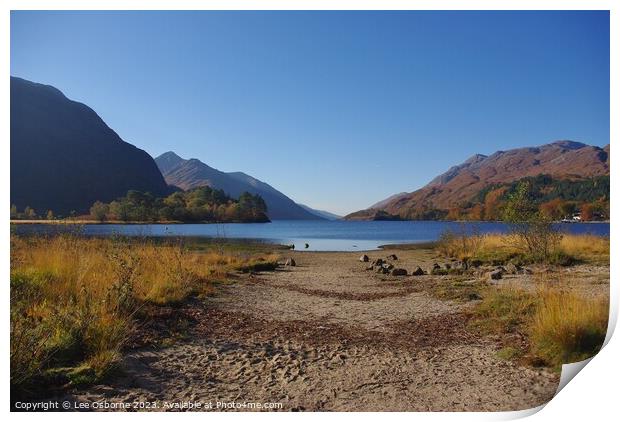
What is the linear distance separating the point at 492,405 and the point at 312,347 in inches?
92.8

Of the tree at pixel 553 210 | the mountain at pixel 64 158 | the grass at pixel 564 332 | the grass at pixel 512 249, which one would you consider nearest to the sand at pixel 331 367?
the grass at pixel 564 332

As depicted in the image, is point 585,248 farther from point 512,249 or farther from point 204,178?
point 204,178

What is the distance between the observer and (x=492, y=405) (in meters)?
4.10

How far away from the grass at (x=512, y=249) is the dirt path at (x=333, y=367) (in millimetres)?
6713

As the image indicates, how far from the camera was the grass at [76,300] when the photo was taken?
415 cm

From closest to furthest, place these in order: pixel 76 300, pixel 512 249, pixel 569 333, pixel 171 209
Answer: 1. pixel 569 333
2. pixel 76 300
3. pixel 171 209
4. pixel 512 249

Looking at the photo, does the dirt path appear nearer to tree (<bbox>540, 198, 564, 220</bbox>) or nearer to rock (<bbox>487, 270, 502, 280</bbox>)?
rock (<bbox>487, 270, 502, 280</bbox>)

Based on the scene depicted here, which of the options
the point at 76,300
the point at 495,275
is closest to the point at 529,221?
the point at 495,275

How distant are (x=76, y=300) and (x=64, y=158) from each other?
334cm

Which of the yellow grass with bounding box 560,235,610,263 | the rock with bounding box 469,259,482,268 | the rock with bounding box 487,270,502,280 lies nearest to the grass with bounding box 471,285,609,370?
the rock with bounding box 487,270,502,280

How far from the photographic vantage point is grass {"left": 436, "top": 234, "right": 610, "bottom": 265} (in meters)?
12.8

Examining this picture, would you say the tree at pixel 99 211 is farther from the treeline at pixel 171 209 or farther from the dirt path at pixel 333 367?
the dirt path at pixel 333 367

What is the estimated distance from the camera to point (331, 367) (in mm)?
4867

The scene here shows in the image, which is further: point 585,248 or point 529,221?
point 585,248
